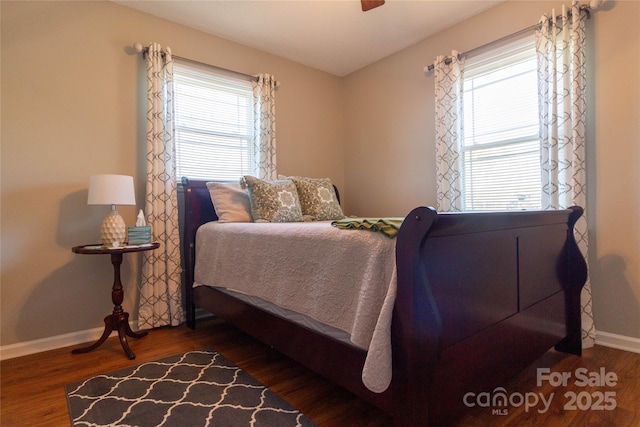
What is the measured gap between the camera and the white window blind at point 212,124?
290cm

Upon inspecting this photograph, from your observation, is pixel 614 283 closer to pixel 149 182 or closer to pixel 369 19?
pixel 369 19

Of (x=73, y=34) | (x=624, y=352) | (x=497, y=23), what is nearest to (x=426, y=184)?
(x=497, y=23)

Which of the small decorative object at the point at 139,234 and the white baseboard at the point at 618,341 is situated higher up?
the small decorative object at the point at 139,234

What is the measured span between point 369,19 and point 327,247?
2323 millimetres

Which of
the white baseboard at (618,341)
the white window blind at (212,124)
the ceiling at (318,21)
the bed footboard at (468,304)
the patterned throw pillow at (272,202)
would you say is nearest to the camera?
the bed footboard at (468,304)

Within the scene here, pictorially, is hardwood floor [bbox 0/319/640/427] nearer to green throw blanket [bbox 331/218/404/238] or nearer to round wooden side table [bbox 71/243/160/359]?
round wooden side table [bbox 71/243/160/359]

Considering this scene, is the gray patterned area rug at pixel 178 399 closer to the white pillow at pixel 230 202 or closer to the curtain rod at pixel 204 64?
the white pillow at pixel 230 202

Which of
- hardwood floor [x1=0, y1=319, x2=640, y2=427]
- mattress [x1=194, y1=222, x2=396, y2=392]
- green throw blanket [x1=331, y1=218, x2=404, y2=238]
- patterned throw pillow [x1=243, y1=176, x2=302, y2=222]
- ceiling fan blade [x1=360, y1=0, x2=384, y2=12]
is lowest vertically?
hardwood floor [x1=0, y1=319, x2=640, y2=427]

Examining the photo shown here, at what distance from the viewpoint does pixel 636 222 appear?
204cm

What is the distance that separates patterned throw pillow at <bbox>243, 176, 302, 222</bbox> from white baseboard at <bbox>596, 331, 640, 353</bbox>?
220 cm

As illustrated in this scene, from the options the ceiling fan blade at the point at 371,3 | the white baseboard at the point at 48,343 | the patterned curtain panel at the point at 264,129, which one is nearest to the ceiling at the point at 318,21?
the patterned curtain panel at the point at 264,129

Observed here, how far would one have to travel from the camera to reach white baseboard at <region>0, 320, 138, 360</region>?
83.7 inches

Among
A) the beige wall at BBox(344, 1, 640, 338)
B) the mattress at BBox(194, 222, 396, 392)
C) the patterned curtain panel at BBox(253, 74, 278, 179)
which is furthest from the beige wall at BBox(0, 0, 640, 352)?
the mattress at BBox(194, 222, 396, 392)

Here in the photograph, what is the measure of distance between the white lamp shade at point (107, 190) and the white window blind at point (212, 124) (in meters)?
0.74
